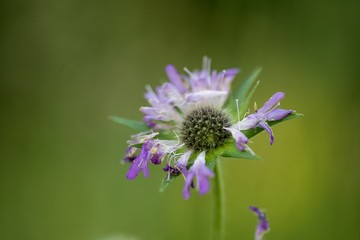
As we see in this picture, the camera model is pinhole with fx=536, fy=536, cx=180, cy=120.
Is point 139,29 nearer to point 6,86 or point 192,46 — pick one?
point 192,46

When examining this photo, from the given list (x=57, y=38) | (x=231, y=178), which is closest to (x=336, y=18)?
(x=231, y=178)

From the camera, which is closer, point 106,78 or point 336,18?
point 336,18

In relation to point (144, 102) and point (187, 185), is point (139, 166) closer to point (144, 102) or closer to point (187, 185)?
point (187, 185)

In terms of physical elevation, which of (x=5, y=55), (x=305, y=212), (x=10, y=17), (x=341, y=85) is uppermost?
(x=10, y=17)

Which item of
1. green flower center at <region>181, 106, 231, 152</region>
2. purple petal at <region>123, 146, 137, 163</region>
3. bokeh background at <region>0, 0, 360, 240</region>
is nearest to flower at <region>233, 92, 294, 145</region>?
green flower center at <region>181, 106, 231, 152</region>

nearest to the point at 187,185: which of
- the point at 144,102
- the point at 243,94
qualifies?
the point at 243,94
